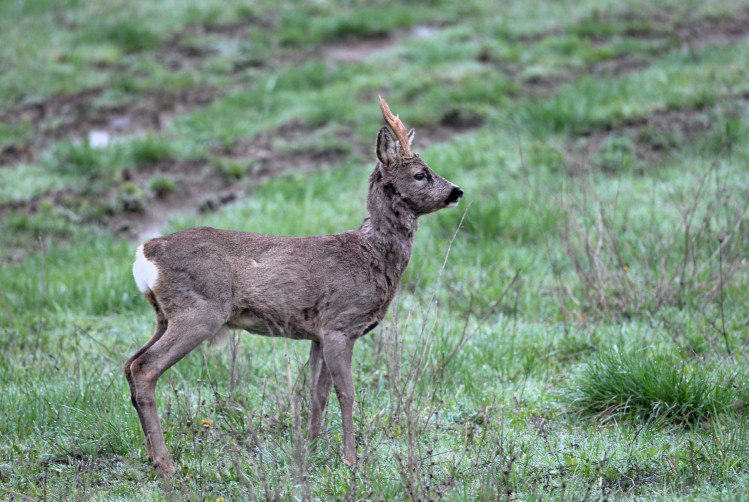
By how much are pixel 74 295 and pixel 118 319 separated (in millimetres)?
626

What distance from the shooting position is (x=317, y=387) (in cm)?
450

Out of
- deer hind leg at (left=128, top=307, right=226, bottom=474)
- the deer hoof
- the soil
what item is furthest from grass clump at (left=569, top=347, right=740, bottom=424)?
the soil

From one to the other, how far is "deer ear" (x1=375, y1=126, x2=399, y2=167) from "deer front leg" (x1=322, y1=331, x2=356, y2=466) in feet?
3.24

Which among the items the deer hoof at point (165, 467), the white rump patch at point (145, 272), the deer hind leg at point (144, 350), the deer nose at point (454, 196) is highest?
the deer nose at point (454, 196)

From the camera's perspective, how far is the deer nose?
4.43 meters

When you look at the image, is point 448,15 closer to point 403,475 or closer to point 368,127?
point 368,127

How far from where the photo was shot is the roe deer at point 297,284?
4.10 meters

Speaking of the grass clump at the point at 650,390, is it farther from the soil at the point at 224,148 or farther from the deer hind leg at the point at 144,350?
the soil at the point at 224,148

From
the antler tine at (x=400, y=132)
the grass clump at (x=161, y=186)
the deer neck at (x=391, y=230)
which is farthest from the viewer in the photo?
the grass clump at (x=161, y=186)

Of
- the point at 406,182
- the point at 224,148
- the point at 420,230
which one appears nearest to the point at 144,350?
the point at 406,182

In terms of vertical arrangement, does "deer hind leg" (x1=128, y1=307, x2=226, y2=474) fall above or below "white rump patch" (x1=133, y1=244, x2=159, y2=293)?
below

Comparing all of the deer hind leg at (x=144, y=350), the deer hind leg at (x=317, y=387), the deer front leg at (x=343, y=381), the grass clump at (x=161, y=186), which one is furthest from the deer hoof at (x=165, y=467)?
the grass clump at (x=161, y=186)

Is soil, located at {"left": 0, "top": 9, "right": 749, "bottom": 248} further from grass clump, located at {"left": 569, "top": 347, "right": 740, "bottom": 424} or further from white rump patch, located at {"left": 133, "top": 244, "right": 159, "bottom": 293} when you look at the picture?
white rump patch, located at {"left": 133, "top": 244, "right": 159, "bottom": 293}

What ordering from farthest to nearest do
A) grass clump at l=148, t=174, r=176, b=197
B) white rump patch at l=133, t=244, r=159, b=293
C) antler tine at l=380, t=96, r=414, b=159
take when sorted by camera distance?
1. grass clump at l=148, t=174, r=176, b=197
2. antler tine at l=380, t=96, r=414, b=159
3. white rump patch at l=133, t=244, r=159, b=293
